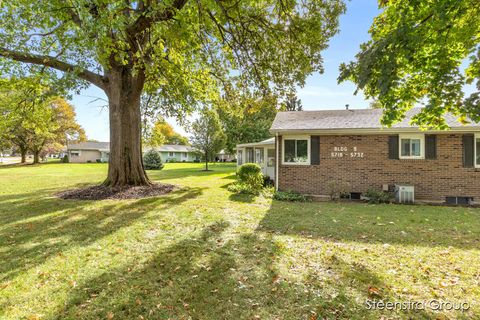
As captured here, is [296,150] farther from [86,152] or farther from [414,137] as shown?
[86,152]

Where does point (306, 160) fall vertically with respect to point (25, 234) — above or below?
above

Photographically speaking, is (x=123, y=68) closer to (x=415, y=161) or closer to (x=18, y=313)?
(x=18, y=313)

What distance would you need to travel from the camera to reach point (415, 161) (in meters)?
10.2

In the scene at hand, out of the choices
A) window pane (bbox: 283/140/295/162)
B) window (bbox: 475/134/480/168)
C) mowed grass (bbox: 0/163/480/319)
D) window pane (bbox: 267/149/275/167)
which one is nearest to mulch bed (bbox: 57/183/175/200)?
mowed grass (bbox: 0/163/480/319)

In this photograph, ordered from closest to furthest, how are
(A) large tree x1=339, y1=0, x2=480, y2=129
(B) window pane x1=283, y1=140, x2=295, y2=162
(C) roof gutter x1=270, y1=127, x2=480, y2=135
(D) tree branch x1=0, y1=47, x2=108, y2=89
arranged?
(A) large tree x1=339, y1=0, x2=480, y2=129, (D) tree branch x1=0, y1=47, x2=108, y2=89, (C) roof gutter x1=270, y1=127, x2=480, y2=135, (B) window pane x1=283, y1=140, x2=295, y2=162

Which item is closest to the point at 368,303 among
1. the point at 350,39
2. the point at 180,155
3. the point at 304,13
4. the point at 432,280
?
the point at 432,280

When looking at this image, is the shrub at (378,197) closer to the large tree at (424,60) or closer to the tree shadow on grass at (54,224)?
the large tree at (424,60)

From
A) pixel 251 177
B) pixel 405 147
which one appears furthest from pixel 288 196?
pixel 405 147

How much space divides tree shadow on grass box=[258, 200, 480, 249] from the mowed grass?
4 cm

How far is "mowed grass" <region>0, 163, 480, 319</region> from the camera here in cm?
301

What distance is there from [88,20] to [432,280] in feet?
24.7

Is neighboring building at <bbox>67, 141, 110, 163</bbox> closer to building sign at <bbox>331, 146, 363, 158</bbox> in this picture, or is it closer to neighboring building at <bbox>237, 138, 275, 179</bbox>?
neighboring building at <bbox>237, 138, 275, 179</bbox>

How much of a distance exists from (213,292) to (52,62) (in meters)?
10.7

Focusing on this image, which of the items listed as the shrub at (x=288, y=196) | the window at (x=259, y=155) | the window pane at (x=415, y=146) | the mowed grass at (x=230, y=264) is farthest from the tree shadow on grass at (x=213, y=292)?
the window at (x=259, y=155)
